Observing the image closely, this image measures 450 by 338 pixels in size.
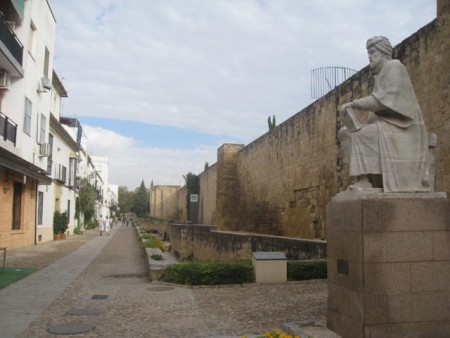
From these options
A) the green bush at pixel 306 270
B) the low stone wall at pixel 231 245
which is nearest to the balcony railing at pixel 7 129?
the low stone wall at pixel 231 245

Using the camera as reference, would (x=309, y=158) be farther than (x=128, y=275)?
Yes

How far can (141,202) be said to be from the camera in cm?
10512

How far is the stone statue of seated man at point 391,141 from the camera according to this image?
4.92m

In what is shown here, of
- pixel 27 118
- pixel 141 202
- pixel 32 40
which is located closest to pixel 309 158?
pixel 27 118

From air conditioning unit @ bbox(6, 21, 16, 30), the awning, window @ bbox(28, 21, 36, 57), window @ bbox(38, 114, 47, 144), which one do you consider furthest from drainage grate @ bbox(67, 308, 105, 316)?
window @ bbox(38, 114, 47, 144)

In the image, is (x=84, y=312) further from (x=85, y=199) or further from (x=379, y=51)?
(x=85, y=199)

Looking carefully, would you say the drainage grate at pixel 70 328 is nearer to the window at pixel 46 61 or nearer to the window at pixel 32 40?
the window at pixel 32 40

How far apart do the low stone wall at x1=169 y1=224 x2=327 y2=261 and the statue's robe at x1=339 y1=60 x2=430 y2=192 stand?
5.73 meters

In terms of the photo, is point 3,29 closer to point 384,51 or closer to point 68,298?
point 68,298

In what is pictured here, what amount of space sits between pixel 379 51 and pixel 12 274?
31.9ft

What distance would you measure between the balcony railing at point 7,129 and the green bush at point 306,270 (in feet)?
37.4

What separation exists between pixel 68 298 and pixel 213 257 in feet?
34.2

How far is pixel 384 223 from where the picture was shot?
15.0 feet

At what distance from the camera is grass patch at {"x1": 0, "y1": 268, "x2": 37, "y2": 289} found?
10.0 meters
